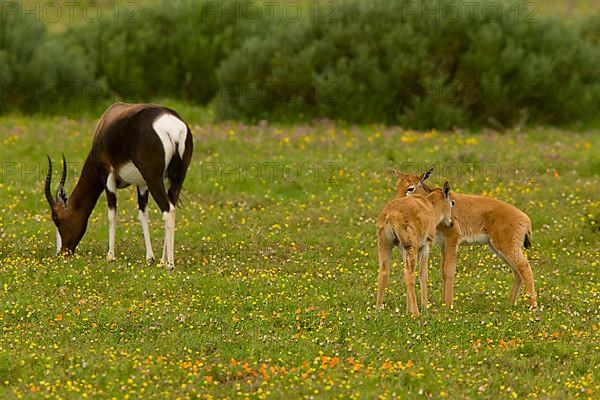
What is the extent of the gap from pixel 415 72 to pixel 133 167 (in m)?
13.4

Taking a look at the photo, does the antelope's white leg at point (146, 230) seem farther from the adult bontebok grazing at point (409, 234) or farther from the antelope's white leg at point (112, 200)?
the adult bontebok grazing at point (409, 234)

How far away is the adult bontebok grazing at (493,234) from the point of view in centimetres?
1241

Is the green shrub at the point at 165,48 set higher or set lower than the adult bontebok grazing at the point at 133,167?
lower

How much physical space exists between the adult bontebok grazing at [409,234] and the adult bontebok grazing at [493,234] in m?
0.47

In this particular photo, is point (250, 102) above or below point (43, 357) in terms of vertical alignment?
below

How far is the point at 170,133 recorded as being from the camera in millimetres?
14141

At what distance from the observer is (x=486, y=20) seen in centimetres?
2725

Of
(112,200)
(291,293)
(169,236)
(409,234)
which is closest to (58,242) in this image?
(112,200)

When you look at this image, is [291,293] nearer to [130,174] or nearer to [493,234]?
[493,234]

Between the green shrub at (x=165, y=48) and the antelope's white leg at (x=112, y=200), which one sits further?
the green shrub at (x=165, y=48)

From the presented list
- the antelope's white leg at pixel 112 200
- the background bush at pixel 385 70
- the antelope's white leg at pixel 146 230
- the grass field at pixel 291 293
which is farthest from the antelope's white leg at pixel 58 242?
the background bush at pixel 385 70

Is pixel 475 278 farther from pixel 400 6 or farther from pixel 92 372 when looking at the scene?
pixel 400 6

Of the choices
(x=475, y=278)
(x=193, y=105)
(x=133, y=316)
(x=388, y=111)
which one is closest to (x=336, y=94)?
(x=388, y=111)

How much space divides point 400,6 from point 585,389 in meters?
19.4
